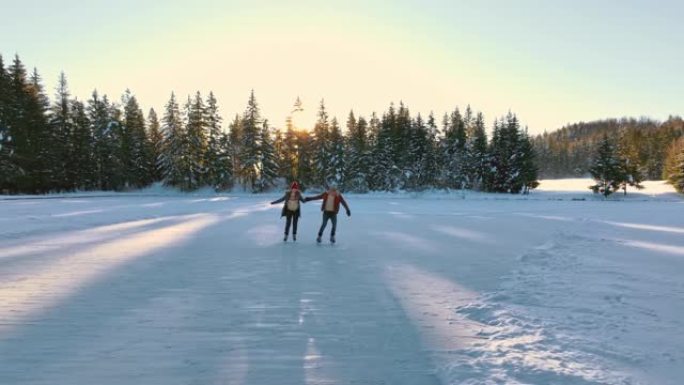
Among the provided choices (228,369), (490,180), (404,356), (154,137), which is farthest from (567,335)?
(154,137)

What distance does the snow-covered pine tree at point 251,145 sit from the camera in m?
60.5

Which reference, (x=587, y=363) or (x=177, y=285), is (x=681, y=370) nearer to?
(x=587, y=363)

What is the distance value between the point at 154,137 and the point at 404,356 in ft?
246

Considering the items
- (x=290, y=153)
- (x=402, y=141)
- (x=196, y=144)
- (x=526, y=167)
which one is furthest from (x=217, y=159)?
(x=526, y=167)

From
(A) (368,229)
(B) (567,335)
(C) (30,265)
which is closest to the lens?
(B) (567,335)

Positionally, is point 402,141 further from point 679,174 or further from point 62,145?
point 62,145

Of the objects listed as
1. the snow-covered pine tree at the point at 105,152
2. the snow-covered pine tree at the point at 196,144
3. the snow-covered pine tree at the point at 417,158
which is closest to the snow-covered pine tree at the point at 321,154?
the snow-covered pine tree at the point at 417,158

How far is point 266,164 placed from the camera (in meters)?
60.2

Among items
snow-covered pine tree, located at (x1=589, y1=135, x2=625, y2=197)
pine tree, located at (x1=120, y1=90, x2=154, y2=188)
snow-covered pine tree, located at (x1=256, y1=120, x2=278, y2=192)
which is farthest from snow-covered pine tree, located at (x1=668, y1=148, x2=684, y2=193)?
pine tree, located at (x1=120, y1=90, x2=154, y2=188)

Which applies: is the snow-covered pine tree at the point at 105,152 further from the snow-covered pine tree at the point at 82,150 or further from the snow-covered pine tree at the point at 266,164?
the snow-covered pine tree at the point at 266,164

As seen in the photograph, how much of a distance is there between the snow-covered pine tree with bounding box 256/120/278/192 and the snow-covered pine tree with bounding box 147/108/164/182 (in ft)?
45.7

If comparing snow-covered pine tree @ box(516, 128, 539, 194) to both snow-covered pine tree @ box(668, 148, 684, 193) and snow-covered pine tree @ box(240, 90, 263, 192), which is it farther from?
snow-covered pine tree @ box(240, 90, 263, 192)

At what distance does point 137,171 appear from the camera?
2416 inches

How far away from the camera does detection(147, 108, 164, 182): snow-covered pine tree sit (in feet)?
210
